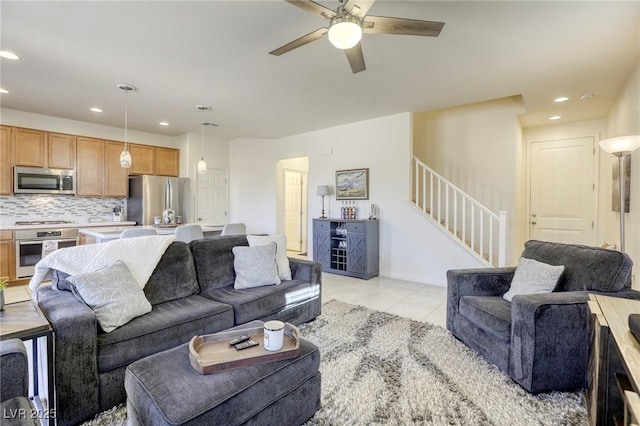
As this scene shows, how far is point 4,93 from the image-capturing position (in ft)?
12.7

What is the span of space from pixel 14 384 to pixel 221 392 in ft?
2.67

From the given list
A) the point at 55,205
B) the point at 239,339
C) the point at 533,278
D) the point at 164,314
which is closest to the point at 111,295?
the point at 164,314

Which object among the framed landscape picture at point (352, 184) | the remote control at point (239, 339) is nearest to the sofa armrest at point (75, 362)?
the remote control at point (239, 339)

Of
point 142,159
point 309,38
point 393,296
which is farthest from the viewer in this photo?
point 142,159

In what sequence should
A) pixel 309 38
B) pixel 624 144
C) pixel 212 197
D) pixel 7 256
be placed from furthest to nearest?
pixel 212 197 → pixel 7 256 → pixel 624 144 → pixel 309 38

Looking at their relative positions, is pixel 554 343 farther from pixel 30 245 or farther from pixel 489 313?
pixel 30 245

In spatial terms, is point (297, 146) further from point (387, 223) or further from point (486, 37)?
point (486, 37)

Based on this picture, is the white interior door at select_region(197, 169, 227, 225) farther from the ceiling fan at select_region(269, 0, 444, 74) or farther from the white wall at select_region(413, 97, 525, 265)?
the ceiling fan at select_region(269, 0, 444, 74)

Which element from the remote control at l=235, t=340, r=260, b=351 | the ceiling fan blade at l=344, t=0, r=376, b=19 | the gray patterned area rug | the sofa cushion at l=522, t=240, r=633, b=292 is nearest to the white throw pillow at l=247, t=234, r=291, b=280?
the gray patterned area rug

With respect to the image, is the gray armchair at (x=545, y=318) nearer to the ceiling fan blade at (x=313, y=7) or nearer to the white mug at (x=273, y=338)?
the white mug at (x=273, y=338)

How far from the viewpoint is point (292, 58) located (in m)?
2.90

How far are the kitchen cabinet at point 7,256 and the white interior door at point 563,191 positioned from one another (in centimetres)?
799

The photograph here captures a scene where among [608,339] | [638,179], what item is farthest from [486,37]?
[608,339]

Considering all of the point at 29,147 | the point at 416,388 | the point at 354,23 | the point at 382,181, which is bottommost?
the point at 416,388
